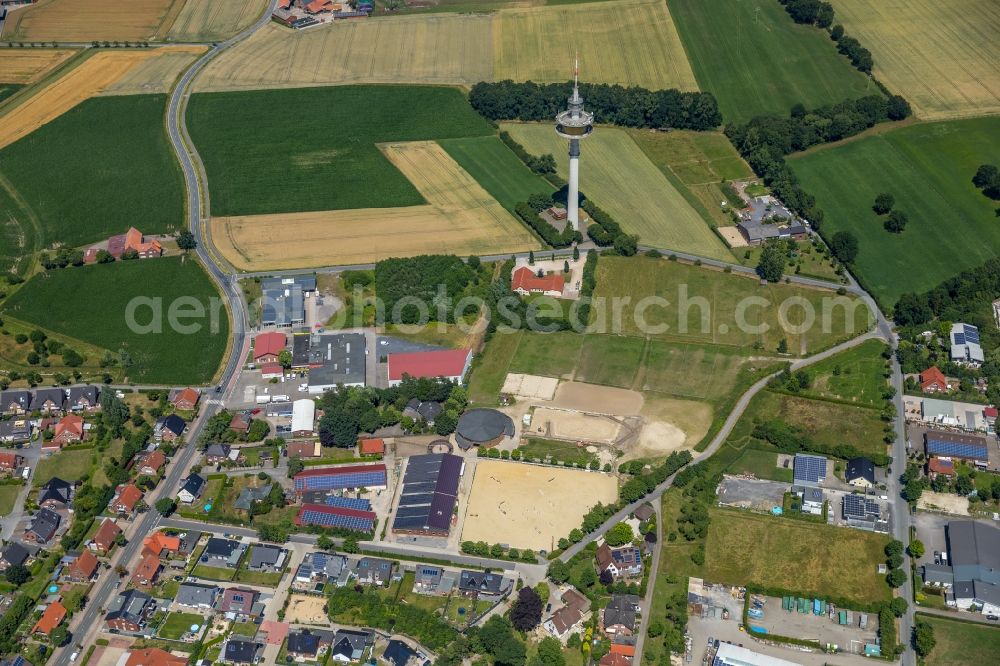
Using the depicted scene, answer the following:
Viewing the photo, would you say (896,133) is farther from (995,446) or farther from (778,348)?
(995,446)

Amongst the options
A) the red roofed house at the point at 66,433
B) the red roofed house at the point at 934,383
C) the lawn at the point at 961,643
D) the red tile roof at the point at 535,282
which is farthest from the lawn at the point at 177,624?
the red roofed house at the point at 934,383

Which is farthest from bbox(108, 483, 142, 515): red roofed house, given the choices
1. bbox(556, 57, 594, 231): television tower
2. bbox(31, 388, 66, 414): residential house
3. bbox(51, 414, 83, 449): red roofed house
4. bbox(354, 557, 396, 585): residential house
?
bbox(556, 57, 594, 231): television tower

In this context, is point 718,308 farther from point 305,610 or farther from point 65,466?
point 65,466

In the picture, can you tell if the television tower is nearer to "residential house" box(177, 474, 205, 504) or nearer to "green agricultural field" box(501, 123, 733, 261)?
"green agricultural field" box(501, 123, 733, 261)

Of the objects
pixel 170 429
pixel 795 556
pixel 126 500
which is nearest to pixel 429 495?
pixel 126 500

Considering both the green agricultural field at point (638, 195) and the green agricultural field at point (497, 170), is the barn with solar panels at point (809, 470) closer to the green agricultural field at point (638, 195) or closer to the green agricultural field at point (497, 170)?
the green agricultural field at point (638, 195)

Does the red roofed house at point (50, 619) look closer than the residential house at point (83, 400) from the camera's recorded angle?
Yes

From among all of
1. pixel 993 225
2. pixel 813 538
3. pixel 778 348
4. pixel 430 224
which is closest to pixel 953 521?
pixel 813 538
